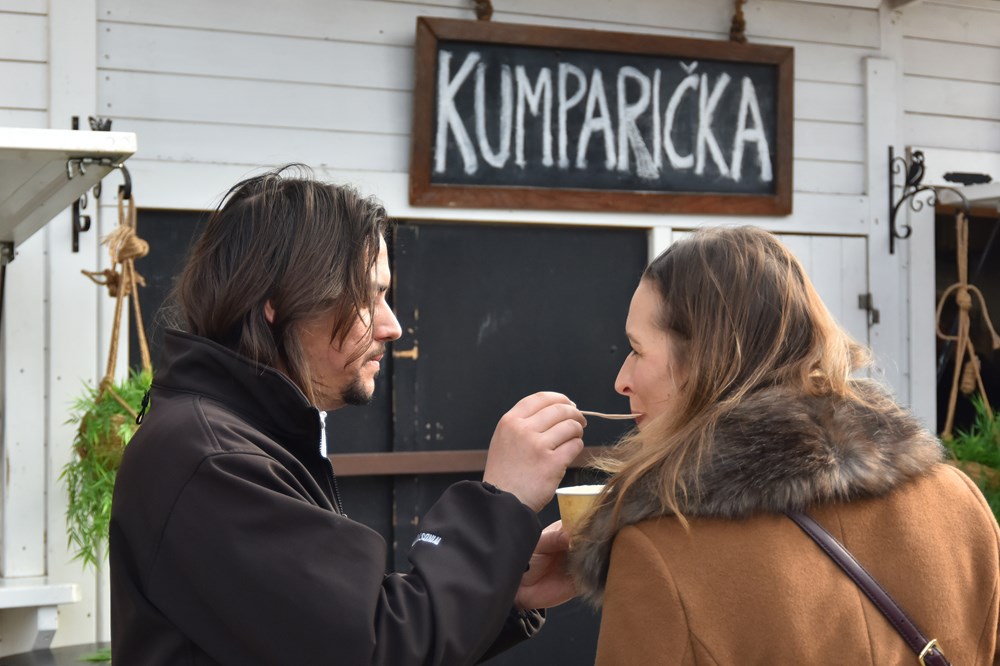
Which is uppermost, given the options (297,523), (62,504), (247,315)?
(247,315)

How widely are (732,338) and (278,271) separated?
70cm

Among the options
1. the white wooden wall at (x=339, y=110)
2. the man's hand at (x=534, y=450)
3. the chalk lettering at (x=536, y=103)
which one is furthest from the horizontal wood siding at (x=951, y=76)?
the man's hand at (x=534, y=450)

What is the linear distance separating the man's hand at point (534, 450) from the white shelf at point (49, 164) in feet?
4.34

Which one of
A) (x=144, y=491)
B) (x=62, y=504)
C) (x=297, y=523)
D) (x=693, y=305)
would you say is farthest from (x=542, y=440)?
(x=62, y=504)

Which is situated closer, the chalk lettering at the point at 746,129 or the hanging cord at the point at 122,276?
the hanging cord at the point at 122,276

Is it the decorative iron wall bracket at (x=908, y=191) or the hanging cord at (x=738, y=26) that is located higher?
the hanging cord at (x=738, y=26)

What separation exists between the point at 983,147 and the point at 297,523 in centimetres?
438

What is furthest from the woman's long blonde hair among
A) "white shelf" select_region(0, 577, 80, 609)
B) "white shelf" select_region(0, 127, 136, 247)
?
"white shelf" select_region(0, 577, 80, 609)

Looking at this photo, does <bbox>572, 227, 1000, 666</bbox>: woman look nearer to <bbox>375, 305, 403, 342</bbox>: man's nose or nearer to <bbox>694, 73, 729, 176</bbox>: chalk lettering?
<bbox>375, 305, 403, 342</bbox>: man's nose

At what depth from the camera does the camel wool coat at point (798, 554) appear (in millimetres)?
1461

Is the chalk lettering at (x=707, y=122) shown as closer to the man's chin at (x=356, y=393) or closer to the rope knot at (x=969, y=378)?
the rope knot at (x=969, y=378)

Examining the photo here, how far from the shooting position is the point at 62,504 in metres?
3.72

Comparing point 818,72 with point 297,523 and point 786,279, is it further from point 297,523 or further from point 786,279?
Answer: point 297,523

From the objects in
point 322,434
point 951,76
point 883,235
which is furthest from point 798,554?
point 951,76
